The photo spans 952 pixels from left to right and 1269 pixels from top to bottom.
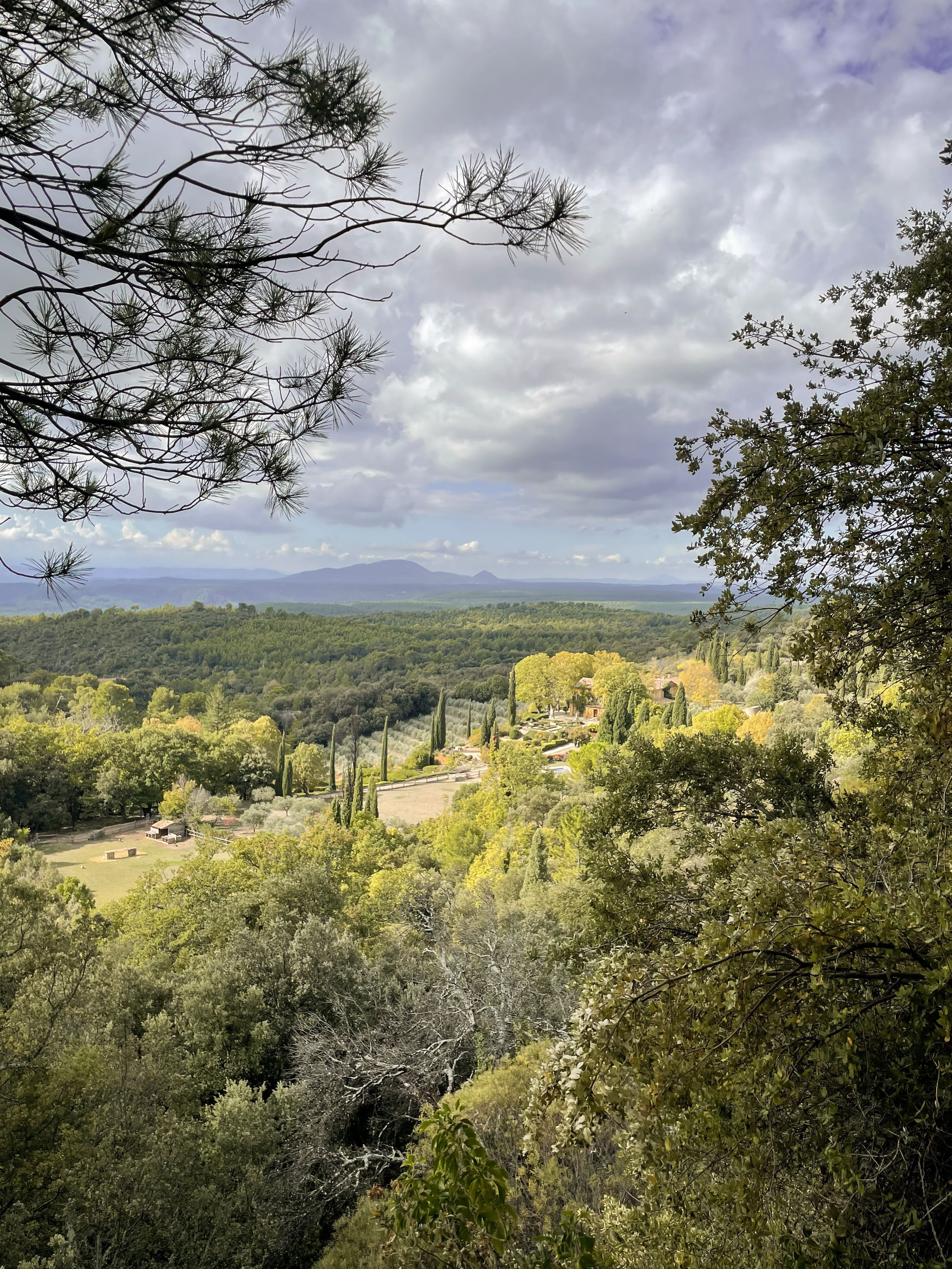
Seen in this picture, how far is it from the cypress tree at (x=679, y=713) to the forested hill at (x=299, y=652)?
30.5 meters

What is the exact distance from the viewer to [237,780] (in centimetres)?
4162

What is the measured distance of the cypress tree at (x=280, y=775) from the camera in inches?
1640

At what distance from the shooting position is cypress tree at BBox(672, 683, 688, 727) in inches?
1359

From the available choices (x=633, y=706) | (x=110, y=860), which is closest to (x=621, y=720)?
(x=633, y=706)

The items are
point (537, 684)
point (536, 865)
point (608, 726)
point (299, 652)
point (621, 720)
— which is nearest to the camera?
point (536, 865)

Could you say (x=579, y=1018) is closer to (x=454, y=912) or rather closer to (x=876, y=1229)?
(x=876, y=1229)

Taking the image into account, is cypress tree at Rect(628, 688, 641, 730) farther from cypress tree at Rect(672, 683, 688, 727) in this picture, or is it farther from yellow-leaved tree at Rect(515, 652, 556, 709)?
yellow-leaved tree at Rect(515, 652, 556, 709)

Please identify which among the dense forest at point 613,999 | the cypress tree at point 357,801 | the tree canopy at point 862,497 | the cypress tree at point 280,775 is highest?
the tree canopy at point 862,497

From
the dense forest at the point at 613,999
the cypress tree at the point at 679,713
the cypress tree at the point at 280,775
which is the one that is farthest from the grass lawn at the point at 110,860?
the cypress tree at the point at 679,713

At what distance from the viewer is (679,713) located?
116 ft

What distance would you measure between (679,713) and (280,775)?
2578cm

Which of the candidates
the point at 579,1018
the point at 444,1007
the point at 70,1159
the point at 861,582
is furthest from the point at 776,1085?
the point at 444,1007

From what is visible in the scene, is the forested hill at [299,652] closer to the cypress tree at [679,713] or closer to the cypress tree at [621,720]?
the cypress tree at [679,713]

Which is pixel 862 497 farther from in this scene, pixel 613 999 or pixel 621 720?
pixel 621 720
